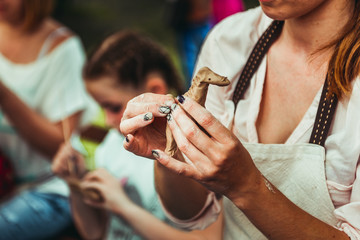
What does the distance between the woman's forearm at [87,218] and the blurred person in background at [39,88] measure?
0.29 meters

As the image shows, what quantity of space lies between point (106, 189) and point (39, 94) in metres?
0.83

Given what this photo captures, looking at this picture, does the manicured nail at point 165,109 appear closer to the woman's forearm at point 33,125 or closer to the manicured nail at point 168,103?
the manicured nail at point 168,103

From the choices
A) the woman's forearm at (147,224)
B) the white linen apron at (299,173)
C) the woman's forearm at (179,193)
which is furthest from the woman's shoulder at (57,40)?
the white linen apron at (299,173)

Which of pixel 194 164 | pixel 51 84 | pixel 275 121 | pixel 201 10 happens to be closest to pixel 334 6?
pixel 275 121

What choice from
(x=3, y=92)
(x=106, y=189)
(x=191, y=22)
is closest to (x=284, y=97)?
(x=106, y=189)

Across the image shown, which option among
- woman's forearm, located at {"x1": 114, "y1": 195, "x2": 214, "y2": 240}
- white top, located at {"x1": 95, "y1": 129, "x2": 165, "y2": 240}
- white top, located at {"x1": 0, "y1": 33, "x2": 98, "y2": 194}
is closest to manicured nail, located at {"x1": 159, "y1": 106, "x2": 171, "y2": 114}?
woman's forearm, located at {"x1": 114, "y1": 195, "x2": 214, "y2": 240}

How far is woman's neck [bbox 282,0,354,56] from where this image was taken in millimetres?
996

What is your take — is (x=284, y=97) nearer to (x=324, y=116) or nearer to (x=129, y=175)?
(x=324, y=116)

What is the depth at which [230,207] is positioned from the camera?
118 centimetres

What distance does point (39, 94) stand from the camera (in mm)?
2324

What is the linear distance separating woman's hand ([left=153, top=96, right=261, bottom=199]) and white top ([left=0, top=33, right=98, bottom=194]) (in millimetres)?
1541

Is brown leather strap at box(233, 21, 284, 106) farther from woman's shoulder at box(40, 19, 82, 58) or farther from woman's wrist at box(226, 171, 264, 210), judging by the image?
woman's shoulder at box(40, 19, 82, 58)

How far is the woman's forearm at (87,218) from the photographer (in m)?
1.88

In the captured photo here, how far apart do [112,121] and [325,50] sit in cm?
101
